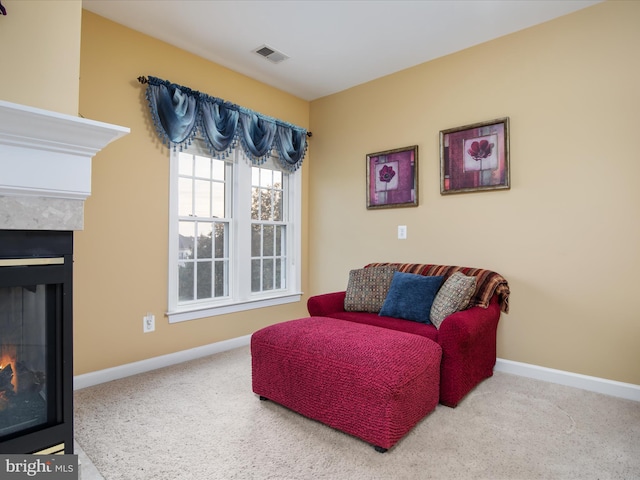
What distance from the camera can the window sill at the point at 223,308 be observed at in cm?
310

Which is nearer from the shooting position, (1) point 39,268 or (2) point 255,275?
(1) point 39,268

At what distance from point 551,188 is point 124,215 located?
321 cm

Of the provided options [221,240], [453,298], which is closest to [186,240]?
[221,240]

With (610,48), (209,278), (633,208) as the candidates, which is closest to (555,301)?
(633,208)

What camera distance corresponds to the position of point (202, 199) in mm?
3363

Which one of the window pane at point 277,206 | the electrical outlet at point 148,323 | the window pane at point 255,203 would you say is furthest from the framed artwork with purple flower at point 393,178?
the electrical outlet at point 148,323

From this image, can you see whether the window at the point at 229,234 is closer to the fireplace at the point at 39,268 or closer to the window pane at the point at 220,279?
the window pane at the point at 220,279

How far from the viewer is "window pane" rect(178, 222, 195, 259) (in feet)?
10.5

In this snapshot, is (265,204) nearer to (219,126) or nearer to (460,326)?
(219,126)

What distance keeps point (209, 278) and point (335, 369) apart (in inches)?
74.0

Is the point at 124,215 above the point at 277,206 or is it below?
below

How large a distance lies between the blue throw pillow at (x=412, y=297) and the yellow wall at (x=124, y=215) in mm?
1693

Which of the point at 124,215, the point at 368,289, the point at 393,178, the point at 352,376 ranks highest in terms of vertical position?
the point at 393,178

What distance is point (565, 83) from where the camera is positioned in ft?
8.73
